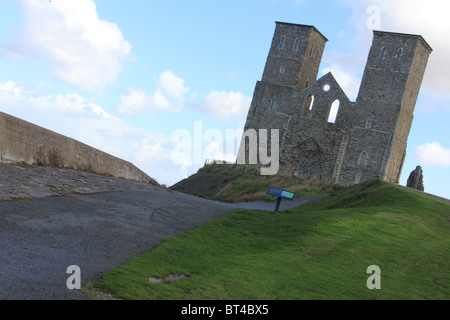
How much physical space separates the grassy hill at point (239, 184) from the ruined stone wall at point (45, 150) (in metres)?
16.6

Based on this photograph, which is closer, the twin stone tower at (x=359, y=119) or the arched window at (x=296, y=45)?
the twin stone tower at (x=359, y=119)

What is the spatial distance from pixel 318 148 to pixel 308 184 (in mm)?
15857

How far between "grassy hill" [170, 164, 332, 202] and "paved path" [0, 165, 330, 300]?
69.3 ft

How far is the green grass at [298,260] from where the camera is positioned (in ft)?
28.5

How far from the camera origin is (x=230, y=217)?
17.6 metres

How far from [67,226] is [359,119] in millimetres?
49018

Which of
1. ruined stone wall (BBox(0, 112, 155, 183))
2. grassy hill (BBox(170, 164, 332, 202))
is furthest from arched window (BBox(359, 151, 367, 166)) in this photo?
ruined stone wall (BBox(0, 112, 155, 183))

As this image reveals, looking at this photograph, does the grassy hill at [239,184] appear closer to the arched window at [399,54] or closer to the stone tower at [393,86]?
the stone tower at [393,86]

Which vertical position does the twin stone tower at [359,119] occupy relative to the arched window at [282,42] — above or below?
below

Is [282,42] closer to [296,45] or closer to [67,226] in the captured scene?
[296,45]

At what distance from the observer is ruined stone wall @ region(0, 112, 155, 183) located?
15547mm

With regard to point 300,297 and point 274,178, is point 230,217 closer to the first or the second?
point 300,297

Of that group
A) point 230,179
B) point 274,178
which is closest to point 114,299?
point 274,178

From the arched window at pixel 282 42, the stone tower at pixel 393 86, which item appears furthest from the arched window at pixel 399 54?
the arched window at pixel 282 42
